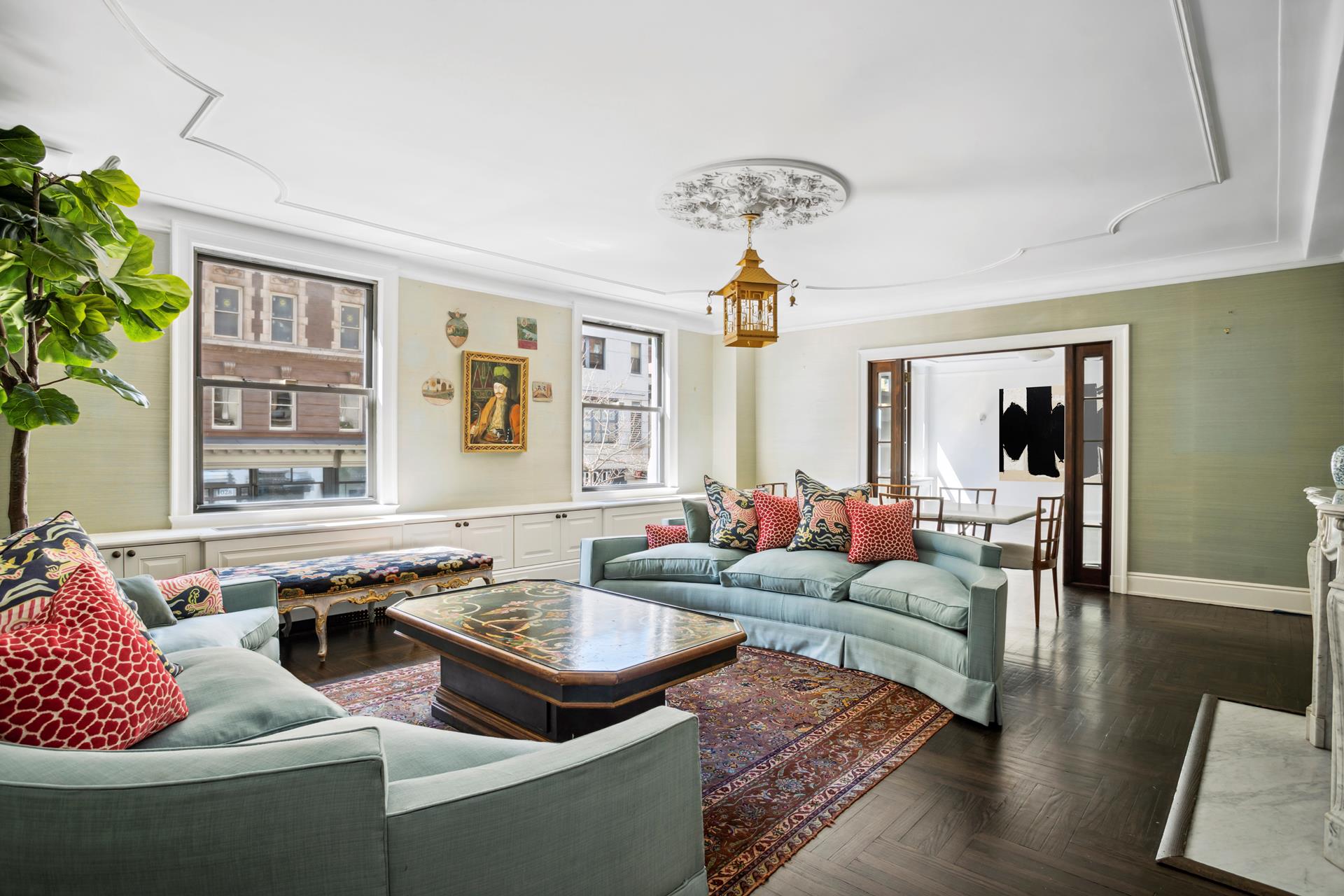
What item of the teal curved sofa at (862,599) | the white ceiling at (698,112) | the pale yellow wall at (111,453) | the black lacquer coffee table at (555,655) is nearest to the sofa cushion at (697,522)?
the teal curved sofa at (862,599)

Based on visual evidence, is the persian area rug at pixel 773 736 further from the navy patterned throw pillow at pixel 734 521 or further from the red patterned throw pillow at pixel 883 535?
the navy patterned throw pillow at pixel 734 521

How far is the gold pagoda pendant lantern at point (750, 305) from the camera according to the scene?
386 centimetres

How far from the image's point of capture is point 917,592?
3492 mm

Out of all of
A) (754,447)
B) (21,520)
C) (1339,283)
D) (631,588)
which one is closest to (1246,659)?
(1339,283)

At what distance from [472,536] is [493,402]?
1.17m

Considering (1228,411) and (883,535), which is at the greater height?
(1228,411)

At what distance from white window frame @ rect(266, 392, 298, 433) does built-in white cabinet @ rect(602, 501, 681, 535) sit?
8.65 ft

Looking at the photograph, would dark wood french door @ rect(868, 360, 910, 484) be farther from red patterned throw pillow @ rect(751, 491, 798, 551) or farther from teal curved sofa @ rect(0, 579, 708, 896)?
teal curved sofa @ rect(0, 579, 708, 896)

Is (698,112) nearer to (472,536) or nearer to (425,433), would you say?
(425,433)

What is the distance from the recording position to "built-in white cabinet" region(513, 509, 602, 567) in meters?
5.72

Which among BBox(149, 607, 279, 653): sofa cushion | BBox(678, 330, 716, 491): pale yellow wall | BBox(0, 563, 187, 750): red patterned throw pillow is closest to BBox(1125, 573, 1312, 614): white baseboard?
BBox(678, 330, 716, 491): pale yellow wall

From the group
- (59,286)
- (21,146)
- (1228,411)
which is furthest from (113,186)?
(1228,411)

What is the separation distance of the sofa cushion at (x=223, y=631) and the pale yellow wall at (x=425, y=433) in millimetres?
1671

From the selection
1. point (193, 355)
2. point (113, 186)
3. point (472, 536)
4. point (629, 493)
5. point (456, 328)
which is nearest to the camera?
point (113, 186)
